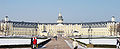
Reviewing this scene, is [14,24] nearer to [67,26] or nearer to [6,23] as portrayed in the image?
[6,23]

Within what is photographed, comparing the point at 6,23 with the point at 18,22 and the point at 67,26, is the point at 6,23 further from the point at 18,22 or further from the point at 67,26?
the point at 67,26

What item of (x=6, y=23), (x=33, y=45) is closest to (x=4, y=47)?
(x=33, y=45)

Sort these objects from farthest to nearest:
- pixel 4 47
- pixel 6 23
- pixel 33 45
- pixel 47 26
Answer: pixel 47 26 → pixel 6 23 → pixel 4 47 → pixel 33 45

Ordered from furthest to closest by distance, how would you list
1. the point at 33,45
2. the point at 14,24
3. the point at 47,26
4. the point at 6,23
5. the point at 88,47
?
the point at 47,26, the point at 14,24, the point at 6,23, the point at 88,47, the point at 33,45

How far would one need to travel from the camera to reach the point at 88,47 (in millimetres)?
29312

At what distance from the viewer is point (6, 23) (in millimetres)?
156500

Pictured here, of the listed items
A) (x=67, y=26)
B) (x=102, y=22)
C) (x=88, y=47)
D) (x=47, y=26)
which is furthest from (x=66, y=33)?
(x=88, y=47)

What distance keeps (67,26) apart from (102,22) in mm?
31022

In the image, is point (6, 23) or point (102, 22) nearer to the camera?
point (6, 23)

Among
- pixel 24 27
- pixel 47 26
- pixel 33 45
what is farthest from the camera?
pixel 47 26

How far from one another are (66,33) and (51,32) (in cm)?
1347

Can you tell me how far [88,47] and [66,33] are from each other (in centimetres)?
15727

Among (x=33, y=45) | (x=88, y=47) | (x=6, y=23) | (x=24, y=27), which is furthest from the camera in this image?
(x=24, y=27)

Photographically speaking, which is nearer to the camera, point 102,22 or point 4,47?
point 4,47
